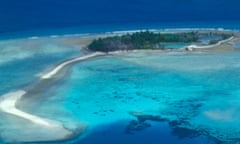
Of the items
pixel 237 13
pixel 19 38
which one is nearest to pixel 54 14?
pixel 19 38

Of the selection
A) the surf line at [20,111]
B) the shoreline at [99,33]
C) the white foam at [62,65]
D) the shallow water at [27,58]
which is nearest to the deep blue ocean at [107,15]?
the shoreline at [99,33]

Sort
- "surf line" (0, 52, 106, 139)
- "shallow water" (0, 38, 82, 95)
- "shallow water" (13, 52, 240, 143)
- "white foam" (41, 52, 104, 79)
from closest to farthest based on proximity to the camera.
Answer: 1. "surf line" (0, 52, 106, 139)
2. "shallow water" (13, 52, 240, 143)
3. "shallow water" (0, 38, 82, 95)
4. "white foam" (41, 52, 104, 79)

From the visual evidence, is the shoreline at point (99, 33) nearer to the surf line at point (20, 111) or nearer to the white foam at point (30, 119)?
the surf line at point (20, 111)

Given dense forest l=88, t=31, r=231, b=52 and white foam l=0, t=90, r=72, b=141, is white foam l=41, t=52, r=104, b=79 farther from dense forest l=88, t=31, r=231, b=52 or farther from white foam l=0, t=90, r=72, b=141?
white foam l=0, t=90, r=72, b=141

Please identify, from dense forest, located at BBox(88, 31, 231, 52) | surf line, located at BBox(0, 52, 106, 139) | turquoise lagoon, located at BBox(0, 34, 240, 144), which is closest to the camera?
turquoise lagoon, located at BBox(0, 34, 240, 144)

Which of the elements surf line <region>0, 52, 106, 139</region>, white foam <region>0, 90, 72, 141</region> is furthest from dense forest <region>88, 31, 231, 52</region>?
white foam <region>0, 90, 72, 141</region>
